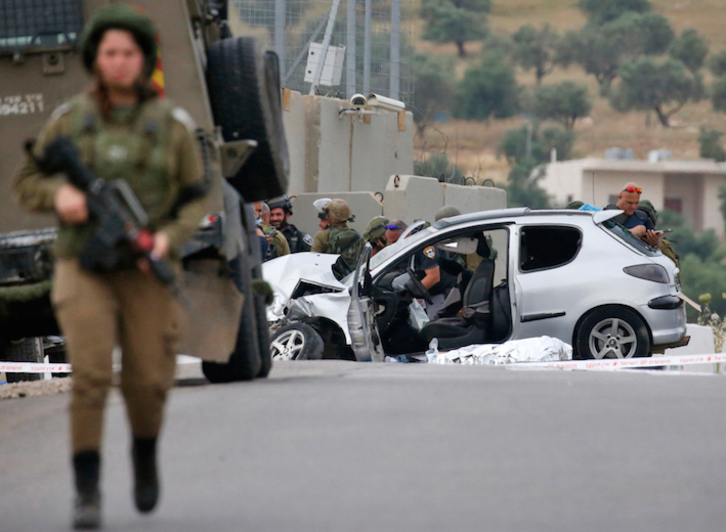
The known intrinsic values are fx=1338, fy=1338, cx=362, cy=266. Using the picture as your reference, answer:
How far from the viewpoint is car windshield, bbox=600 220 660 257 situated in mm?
11547

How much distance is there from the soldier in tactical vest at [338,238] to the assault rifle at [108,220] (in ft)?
30.3

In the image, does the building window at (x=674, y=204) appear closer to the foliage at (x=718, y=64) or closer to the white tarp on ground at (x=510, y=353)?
the foliage at (x=718, y=64)

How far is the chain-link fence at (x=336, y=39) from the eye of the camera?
2541 cm

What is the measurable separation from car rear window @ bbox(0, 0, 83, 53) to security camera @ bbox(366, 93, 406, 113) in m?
15.8

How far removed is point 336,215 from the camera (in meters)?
14.3

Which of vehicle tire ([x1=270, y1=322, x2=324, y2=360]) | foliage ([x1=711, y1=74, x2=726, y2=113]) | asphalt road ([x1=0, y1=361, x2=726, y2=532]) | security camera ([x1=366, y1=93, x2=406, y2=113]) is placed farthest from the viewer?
foliage ([x1=711, y1=74, x2=726, y2=113])

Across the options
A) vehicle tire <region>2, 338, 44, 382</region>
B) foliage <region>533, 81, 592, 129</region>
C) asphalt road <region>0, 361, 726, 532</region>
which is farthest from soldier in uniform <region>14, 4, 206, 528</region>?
foliage <region>533, 81, 592, 129</region>

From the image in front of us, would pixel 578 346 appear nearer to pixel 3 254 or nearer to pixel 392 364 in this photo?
pixel 392 364

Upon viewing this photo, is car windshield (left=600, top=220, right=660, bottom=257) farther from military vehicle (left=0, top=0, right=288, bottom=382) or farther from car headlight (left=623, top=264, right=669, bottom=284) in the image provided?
military vehicle (left=0, top=0, right=288, bottom=382)

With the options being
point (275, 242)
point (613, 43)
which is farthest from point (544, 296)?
point (613, 43)

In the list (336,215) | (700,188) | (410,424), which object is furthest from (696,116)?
(410,424)

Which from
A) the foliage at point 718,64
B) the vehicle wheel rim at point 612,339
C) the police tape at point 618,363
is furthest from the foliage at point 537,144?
the police tape at point 618,363

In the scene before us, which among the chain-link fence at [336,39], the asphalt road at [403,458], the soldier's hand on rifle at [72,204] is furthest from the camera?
the chain-link fence at [336,39]

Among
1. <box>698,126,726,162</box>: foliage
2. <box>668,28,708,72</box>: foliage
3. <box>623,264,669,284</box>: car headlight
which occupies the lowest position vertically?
<box>698,126,726,162</box>: foliage
